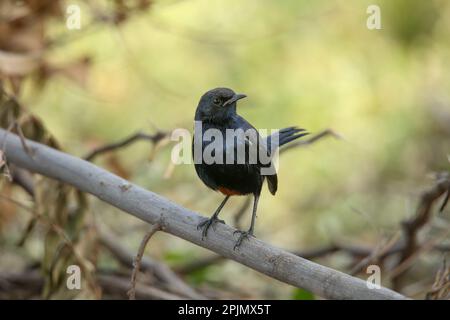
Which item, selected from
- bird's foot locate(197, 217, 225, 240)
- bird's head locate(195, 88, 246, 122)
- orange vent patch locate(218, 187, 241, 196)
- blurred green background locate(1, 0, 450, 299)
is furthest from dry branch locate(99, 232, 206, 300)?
blurred green background locate(1, 0, 450, 299)

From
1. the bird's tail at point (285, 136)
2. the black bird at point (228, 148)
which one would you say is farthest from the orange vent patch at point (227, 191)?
the bird's tail at point (285, 136)

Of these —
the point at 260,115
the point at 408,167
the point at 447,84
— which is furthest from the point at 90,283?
the point at 447,84

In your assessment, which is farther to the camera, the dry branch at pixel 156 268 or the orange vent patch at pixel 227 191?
the dry branch at pixel 156 268

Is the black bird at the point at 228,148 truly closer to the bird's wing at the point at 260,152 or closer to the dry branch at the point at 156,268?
the bird's wing at the point at 260,152

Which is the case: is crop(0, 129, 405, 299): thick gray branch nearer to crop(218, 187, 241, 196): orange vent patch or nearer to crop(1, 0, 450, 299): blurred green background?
crop(218, 187, 241, 196): orange vent patch

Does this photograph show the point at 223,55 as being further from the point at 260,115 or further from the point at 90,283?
the point at 90,283

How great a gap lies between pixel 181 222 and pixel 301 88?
13.7 feet

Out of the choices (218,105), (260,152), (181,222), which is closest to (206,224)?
(181,222)

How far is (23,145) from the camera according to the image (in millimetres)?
3094

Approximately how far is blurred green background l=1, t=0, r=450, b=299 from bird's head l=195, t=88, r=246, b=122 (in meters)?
2.50

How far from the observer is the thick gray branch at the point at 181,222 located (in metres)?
2.34

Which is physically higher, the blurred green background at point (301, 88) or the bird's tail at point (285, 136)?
the blurred green background at point (301, 88)

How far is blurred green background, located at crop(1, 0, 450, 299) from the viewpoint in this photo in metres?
6.07

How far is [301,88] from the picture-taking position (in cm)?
667
